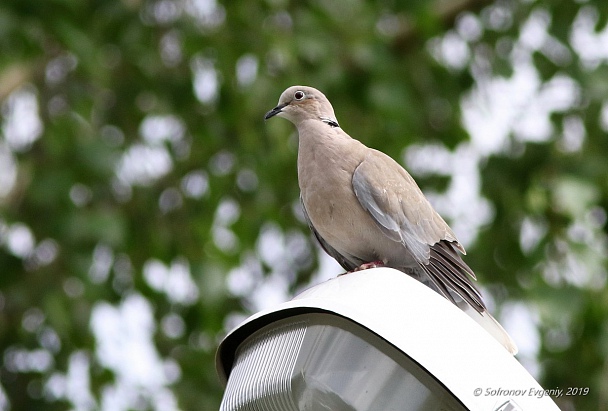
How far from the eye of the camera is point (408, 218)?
232cm

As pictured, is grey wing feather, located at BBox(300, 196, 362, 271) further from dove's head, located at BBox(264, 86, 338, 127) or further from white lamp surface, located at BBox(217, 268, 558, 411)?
white lamp surface, located at BBox(217, 268, 558, 411)

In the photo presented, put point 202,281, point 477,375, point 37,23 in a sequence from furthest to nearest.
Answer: point 202,281 < point 37,23 < point 477,375

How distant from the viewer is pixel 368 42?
4773mm

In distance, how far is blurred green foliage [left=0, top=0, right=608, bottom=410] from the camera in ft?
14.0

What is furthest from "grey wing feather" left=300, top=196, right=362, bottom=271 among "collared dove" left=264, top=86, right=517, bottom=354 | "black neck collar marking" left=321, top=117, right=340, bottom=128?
"black neck collar marking" left=321, top=117, right=340, bottom=128

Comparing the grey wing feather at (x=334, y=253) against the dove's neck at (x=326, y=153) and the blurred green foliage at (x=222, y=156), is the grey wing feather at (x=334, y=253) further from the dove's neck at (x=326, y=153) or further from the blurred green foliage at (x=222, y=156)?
the blurred green foliage at (x=222, y=156)

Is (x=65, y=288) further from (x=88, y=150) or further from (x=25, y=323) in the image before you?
(x=88, y=150)

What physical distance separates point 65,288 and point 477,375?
156 inches

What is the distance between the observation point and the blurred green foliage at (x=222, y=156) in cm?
428

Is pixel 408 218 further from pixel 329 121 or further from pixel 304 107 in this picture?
pixel 304 107

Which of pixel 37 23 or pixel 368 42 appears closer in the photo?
pixel 37 23

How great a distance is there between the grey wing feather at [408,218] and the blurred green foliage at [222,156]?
1.73 metres

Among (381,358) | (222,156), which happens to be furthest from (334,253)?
(222,156)

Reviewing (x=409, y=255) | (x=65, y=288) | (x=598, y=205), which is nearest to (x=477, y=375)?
(x=409, y=255)
